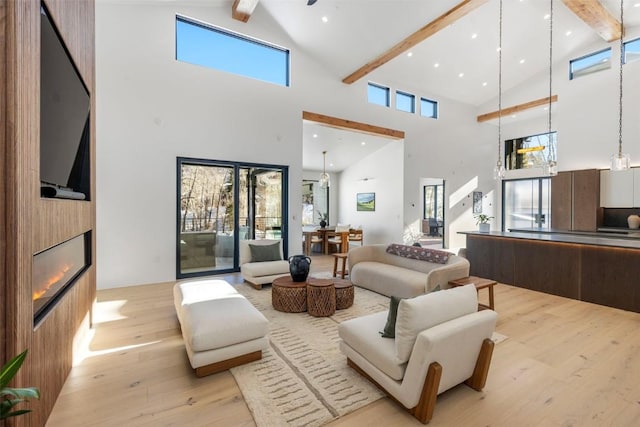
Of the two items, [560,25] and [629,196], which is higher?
[560,25]

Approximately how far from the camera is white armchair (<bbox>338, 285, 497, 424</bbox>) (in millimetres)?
1878

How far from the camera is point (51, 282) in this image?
2.18 m

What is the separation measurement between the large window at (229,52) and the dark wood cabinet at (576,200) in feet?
23.9

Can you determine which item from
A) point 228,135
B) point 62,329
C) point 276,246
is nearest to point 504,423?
point 62,329

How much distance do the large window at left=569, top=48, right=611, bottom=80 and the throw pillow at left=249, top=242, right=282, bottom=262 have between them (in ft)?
29.0

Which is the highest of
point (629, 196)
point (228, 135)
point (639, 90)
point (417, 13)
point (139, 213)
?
point (417, 13)

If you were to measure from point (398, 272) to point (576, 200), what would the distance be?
5.82 m

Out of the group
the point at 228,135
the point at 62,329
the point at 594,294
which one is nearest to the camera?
the point at 62,329

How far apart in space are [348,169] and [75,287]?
962 cm

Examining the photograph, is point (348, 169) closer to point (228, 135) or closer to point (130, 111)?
point (228, 135)

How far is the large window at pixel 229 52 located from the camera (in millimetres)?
5633

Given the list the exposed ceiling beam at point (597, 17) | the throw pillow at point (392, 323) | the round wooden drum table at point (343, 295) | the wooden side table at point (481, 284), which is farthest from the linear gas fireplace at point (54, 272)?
the exposed ceiling beam at point (597, 17)

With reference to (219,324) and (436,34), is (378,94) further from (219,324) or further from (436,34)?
(219,324)

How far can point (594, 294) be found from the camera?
4.30 metres
